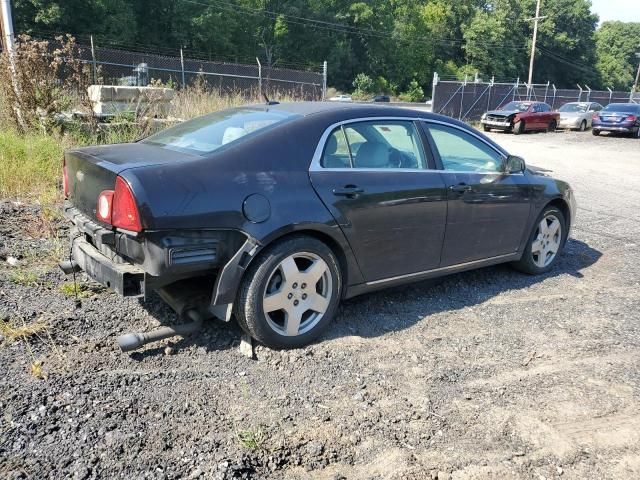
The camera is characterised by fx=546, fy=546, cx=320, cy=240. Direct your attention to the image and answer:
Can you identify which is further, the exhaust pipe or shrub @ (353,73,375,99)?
shrub @ (353,73,375,99)

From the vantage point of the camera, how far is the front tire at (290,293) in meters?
3.45

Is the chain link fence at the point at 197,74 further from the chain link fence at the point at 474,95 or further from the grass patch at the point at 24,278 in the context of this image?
the grass patch at the point at 24,278

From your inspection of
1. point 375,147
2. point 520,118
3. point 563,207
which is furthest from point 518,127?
point 375,147

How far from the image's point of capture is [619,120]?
25.8 m


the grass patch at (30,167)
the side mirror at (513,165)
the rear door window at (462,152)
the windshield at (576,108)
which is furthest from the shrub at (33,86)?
the windshield at (576,108)

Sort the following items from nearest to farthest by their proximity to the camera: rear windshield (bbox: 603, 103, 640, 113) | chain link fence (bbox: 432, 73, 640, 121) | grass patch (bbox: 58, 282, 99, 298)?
grass patch (bbox: 58, 282, 99, 298)
rear windshield (bbox: 603, 103, 640, 113)
chain link fence (bbox: 432, 73, 640, 121)

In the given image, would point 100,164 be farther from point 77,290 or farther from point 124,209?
point 77,290

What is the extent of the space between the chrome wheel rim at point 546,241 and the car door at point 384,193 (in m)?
1.55

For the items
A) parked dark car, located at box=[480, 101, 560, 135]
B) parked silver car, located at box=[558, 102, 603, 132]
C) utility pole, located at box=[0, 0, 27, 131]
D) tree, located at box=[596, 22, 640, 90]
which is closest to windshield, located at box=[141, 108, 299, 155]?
utility pole, located at box=[0, 0, 27, 131]

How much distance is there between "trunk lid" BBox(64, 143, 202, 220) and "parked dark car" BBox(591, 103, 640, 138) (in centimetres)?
2715

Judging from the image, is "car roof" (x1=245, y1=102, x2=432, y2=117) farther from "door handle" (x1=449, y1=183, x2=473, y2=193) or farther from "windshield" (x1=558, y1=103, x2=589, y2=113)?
"windshield" (x1=558, y1=103, x2=589, y2=113)

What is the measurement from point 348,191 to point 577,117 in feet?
94.7

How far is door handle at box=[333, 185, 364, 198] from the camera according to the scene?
3742mm

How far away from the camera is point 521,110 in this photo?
26047 mm
